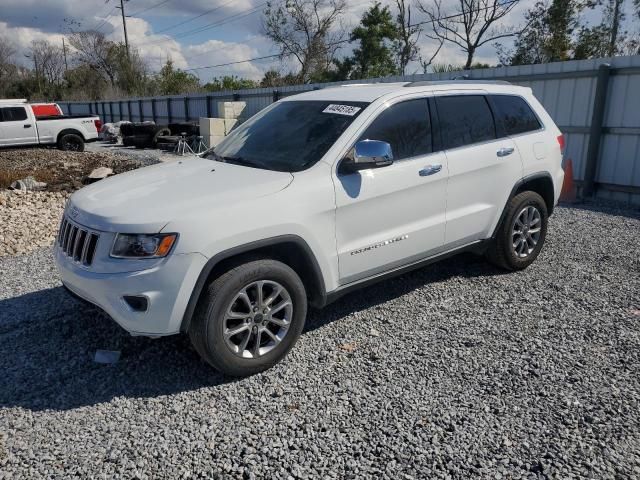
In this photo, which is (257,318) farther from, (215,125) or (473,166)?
(215,125)

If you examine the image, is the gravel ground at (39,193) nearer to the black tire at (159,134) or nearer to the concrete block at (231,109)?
the black tire at (159,134)

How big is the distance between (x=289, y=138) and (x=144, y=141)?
18.5 meters

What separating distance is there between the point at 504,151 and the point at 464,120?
525 mm

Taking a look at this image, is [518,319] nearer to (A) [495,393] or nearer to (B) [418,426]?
(A) [495,393]

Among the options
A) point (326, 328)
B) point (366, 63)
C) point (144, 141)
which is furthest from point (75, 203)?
point (366, 63)

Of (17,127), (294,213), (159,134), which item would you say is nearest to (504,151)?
(294,213)

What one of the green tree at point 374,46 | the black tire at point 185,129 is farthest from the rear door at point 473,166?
the green tree at point 374,46

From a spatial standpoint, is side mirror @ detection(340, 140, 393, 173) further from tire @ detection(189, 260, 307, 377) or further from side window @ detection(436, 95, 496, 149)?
side window @ detection(436, 95, 496, 149)

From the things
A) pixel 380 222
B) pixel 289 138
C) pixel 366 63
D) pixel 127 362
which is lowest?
pixel 127 362

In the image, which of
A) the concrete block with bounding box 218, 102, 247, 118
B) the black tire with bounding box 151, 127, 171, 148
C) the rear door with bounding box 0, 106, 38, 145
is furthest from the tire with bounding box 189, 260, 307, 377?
the rear door with bounding box 0, 106, 38, 145

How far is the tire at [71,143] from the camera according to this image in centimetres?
1958

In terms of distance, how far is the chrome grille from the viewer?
3.16 metres

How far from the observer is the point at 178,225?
→ 116 inches

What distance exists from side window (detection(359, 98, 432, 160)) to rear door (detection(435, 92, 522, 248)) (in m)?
0.20
